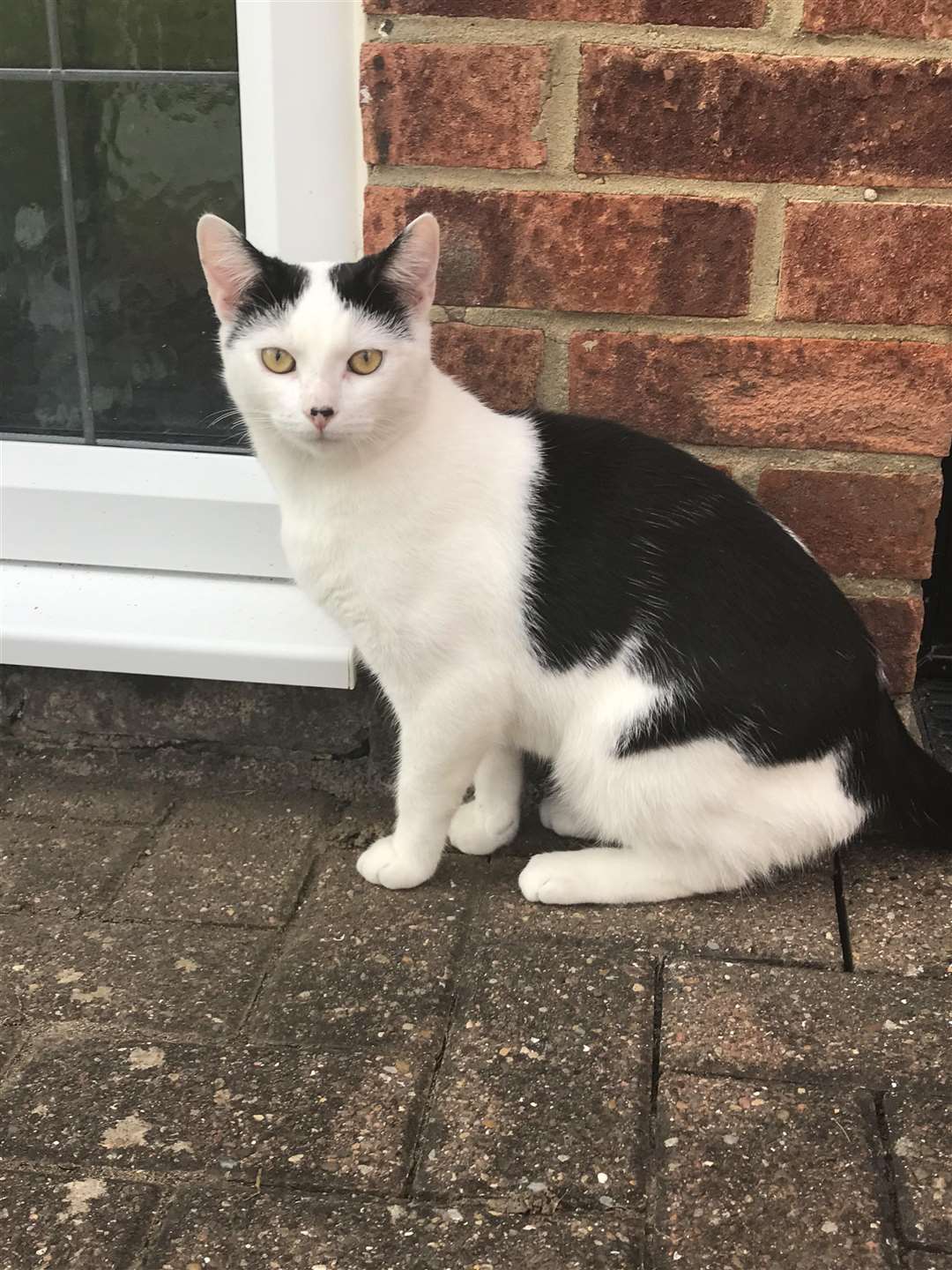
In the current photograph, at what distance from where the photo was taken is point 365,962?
142 centimetres

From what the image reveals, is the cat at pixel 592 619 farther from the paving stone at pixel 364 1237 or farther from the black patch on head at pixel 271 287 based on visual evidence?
the paving stone at pixel 364 1237

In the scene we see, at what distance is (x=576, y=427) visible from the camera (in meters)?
1.51

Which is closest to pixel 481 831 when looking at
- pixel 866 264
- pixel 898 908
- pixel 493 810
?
pixel 493 810

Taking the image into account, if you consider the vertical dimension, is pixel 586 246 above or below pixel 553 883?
above

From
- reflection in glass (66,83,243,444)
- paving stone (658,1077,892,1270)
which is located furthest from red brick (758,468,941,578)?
reflection in glass (66,83,243,444)

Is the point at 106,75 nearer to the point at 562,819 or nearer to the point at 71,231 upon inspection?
the point at 71,231

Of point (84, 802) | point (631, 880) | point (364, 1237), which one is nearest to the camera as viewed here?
point (364, 1237)

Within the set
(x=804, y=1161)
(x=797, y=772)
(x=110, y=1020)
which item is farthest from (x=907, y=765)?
(x=110, y=1020)

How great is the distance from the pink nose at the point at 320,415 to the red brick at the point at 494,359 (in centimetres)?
37

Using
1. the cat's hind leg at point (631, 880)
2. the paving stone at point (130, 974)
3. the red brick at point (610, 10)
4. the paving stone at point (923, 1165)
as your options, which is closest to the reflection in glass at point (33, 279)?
the red brick at point (610, 10)

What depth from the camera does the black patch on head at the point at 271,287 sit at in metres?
1.33

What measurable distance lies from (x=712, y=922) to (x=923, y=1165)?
1.34 feet

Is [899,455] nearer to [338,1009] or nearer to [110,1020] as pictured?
[338,1009]

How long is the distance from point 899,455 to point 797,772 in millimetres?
468
